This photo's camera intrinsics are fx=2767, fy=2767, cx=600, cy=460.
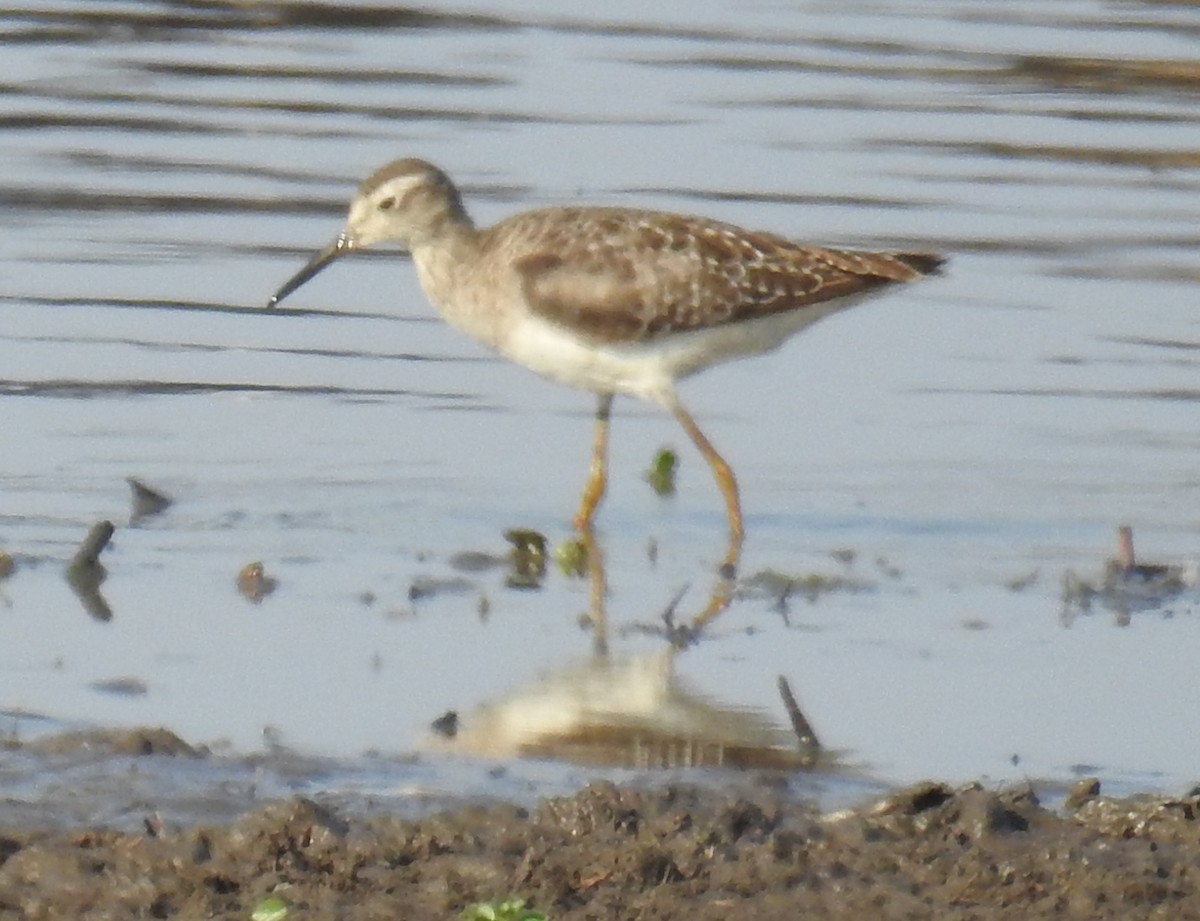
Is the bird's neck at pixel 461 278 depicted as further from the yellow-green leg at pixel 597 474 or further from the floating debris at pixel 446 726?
the floating debris at pixel 446 726

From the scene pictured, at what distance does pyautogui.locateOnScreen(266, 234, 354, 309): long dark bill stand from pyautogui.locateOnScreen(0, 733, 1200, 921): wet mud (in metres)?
5.10

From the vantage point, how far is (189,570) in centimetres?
873

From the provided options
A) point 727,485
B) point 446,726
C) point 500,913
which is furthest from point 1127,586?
point 500,913

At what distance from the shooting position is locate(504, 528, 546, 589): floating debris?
8992mm

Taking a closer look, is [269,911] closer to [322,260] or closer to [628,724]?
[628,724]

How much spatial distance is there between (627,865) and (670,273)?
4803 mm

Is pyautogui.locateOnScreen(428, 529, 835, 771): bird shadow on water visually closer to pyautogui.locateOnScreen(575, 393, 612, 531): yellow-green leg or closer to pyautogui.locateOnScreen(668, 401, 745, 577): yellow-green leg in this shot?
pyautogui.locateOnScreen(668, 401, 745, 577): yellow-green leg

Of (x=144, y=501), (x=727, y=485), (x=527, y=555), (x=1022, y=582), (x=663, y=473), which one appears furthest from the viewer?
(x=663, y=473)

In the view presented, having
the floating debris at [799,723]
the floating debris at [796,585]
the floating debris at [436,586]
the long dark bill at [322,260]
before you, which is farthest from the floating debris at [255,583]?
the long dark bill at [322,260]

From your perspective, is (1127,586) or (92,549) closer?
(92,549)

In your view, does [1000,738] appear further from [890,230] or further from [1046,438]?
[890,230]

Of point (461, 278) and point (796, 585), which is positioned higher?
point (461, 278)

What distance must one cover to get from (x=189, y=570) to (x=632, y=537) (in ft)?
5.34

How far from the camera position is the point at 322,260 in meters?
10.9
